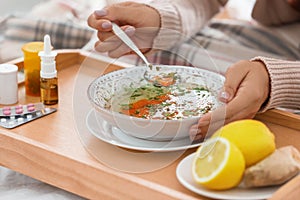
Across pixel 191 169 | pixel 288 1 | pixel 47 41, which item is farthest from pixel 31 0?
pixel 191 169

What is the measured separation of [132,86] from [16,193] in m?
0.27

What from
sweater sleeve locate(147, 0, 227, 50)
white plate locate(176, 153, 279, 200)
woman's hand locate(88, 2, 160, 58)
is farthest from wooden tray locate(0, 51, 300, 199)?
sweater sleeve locate(147, 0, 227, 50)

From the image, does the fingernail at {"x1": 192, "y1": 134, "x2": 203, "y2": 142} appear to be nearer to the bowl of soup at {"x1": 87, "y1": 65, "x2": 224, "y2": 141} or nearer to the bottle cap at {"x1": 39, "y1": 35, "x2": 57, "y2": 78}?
the bowl of soup at {"x1": 87, "y1": 65, "x2": 224, "y2": 141}

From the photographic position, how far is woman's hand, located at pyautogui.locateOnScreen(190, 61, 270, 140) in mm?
846

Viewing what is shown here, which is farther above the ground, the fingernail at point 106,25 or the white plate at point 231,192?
the fingernail at point 106,25

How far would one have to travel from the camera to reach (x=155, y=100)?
3.01 ft

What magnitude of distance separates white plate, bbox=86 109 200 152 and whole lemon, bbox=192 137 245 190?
98 millimetres

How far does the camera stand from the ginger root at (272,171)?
718 mm

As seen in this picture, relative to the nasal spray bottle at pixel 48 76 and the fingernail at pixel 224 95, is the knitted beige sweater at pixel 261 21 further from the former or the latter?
the nasal spray bottle at pixel 48 76

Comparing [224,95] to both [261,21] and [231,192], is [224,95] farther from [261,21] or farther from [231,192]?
[261,21]

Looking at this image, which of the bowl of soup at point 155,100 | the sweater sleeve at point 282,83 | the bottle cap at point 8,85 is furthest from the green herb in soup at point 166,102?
the bottle cap at point 8,85

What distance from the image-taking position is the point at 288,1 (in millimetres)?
1644

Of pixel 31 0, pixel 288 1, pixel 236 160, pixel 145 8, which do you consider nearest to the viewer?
pixel 236 160

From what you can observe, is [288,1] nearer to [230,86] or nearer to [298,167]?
[230,86]
